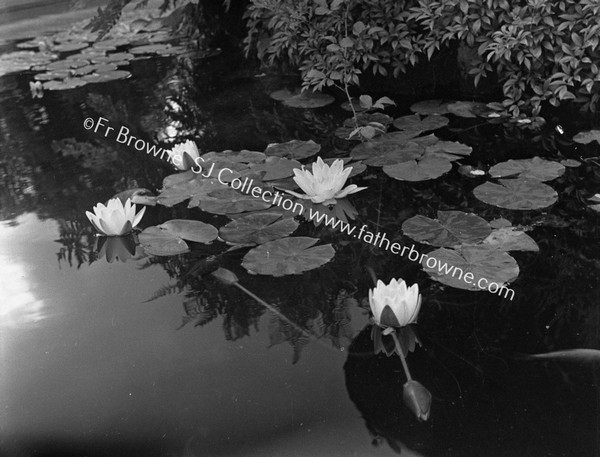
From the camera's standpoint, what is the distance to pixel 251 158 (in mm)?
2367

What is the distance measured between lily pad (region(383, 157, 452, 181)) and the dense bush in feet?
2.35

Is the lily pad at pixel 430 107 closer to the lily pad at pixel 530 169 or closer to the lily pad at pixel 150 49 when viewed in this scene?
the lily pad at pixel 530 169

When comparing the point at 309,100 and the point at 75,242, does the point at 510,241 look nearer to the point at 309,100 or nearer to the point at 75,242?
the point at 75,242

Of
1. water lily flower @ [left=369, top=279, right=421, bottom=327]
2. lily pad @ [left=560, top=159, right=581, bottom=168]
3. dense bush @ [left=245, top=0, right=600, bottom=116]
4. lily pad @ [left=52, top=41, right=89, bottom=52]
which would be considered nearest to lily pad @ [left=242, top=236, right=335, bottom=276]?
water lily flower @ [left=369, top=279, right=421, bottom=327]

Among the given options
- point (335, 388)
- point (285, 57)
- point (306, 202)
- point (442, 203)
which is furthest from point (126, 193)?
point (285, 57)

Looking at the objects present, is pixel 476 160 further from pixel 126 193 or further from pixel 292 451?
pixel 292 451

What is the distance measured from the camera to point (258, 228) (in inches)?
73.2

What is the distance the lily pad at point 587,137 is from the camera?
2.41 meters

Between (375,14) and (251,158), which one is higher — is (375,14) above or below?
above

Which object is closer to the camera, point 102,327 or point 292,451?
point 292,451

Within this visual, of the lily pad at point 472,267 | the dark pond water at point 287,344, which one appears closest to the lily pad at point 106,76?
the dark pond water at point 287,344

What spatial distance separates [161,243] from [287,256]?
38 cm

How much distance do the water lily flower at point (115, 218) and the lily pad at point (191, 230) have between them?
87 millimetres

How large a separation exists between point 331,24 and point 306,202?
1500mm
